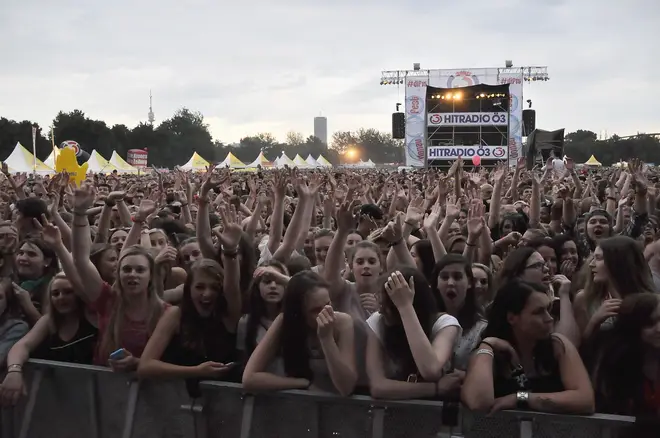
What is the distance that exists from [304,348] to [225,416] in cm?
51

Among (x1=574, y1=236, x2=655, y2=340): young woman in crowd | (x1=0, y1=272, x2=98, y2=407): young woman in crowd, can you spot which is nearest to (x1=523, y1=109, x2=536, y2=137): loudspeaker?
(x1=574, y1=236, x2=655, y2=340): young woman in crowd

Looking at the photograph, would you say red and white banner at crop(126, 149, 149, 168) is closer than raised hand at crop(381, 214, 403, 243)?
No

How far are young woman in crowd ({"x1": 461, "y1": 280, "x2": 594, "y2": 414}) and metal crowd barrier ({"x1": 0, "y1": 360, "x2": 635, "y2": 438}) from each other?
0.06 meters

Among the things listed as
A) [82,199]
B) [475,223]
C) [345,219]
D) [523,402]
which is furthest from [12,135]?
[523,402]

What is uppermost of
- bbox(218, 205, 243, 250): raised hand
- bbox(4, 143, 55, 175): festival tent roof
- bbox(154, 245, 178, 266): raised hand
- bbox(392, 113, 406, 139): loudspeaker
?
bbox(392, 113, 406, 139): loudspeaker

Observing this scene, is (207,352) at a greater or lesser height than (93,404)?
greater

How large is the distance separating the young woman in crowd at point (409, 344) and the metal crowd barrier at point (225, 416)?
75mm

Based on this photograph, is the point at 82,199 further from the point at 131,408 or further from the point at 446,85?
the point at 446,85

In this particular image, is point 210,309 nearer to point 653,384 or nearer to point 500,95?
point 653,384

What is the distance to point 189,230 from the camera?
689 cm

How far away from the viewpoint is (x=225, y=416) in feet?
10.8

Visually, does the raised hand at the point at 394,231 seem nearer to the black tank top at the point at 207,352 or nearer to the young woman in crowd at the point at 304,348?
the young woman in crowd at the point at 304,348

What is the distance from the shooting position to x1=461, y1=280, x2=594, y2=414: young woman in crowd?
9.19ft

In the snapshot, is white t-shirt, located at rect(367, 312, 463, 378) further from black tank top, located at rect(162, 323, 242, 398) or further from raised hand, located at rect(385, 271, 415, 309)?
black tank top, located at rect(162, 323, 242, 398)
